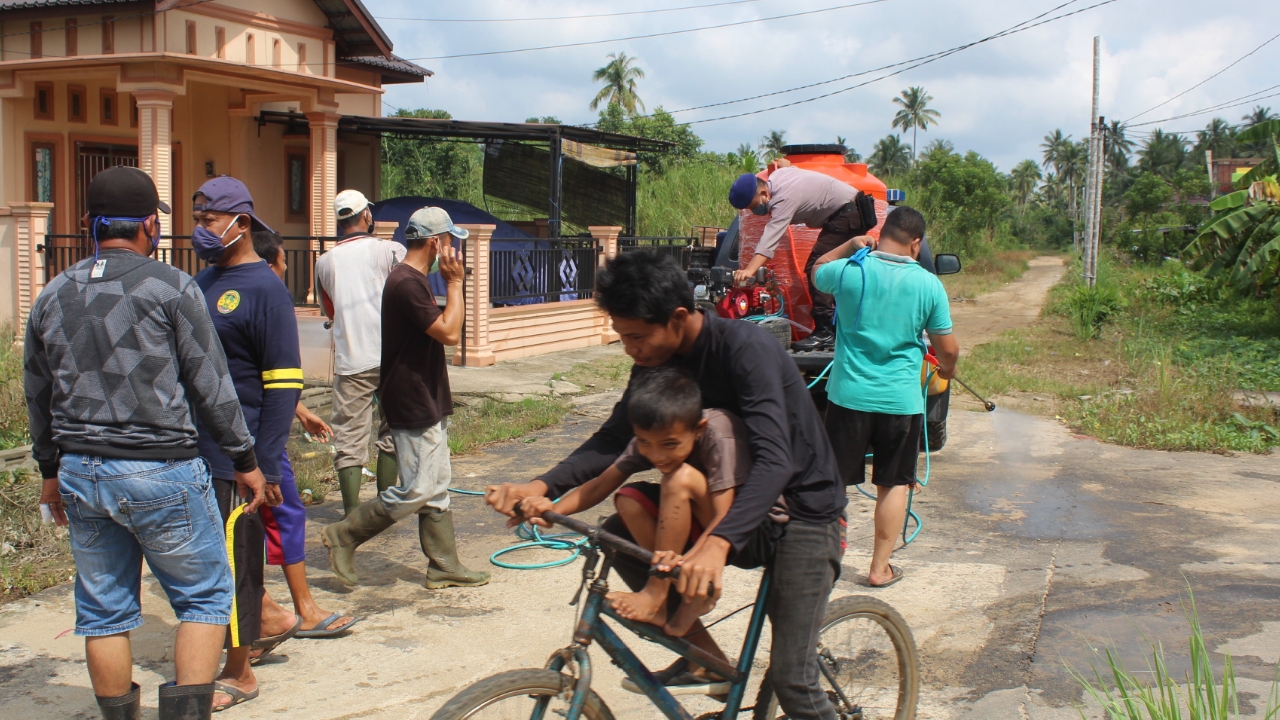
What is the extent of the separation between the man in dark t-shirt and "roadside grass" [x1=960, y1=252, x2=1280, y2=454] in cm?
636

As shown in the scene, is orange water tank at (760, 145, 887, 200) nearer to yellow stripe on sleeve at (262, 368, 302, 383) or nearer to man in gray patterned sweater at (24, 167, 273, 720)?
yellow stripe on sleeve at (262, 368, 302, 383)

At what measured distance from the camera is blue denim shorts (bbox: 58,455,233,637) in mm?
3059

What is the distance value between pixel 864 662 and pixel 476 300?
9089mm

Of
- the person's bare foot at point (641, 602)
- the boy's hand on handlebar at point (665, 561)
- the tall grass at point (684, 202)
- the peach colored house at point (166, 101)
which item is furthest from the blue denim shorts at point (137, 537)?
the tall grass at point (684, 202)

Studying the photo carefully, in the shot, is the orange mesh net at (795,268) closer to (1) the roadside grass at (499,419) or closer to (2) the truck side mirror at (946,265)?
(2) the truck side mirror at (946,265)

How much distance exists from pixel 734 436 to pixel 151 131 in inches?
479

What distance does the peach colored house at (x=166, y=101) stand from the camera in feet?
42.2

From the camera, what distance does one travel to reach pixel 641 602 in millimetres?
2615

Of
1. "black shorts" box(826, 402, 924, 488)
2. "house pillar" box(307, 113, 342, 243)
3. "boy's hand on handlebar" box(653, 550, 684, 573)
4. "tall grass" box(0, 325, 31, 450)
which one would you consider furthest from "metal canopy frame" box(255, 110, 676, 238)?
"boy's hand on handlebar" box(653, 550, 684, 573)

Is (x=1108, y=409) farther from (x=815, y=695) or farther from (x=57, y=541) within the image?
(x=57, y=541)

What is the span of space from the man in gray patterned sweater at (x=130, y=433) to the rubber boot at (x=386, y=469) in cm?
244

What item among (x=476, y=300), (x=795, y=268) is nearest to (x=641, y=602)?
(x=795, y=268)

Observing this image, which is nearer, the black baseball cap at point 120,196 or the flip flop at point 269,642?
the black baseball cap at point 120,196

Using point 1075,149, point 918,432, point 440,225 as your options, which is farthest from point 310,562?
point 1075,149
